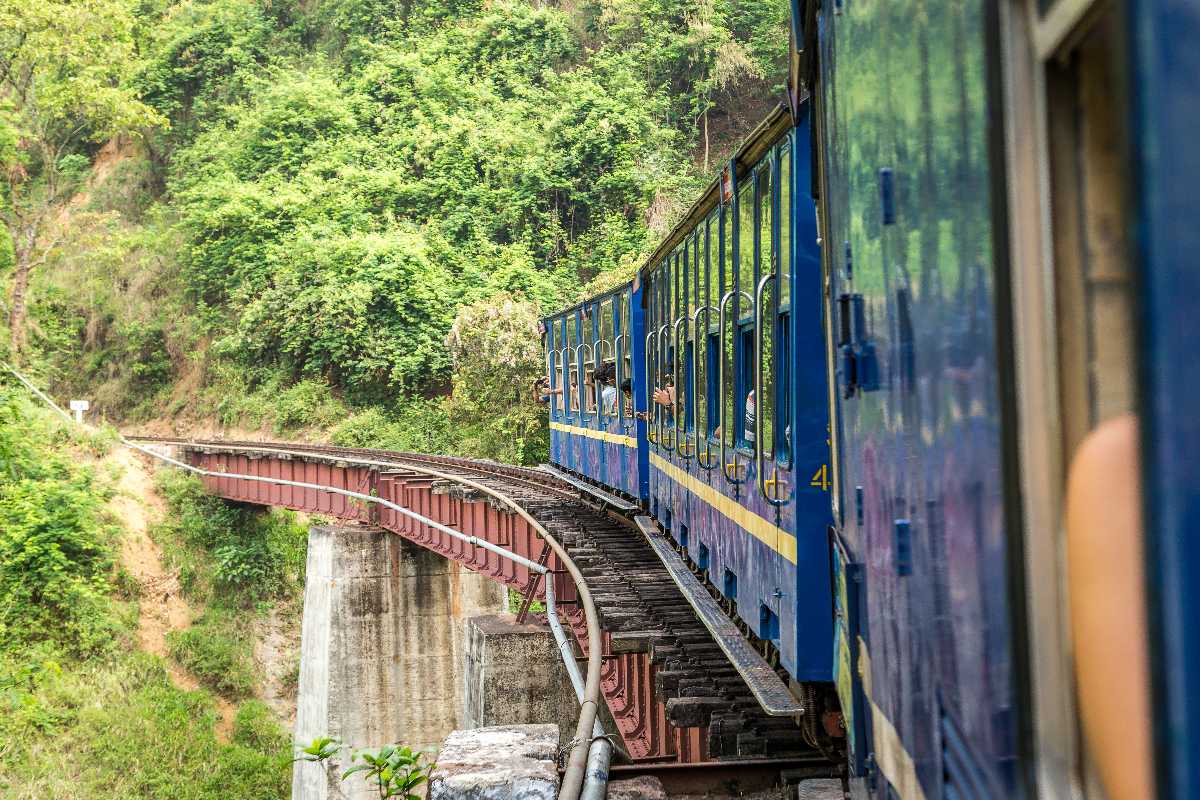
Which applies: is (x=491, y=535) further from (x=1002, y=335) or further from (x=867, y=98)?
(x=1002, y=335)

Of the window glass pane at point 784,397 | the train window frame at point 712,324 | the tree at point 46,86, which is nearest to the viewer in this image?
the window glass pane at point 784,397

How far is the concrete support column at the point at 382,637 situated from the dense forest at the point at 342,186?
12533 mm

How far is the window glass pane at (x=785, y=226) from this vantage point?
6.12 metres

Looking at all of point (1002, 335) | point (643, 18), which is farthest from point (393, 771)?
point (643, 18)

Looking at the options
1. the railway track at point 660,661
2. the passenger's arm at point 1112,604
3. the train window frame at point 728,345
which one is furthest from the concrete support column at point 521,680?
the passenger's arm at point 1112,604

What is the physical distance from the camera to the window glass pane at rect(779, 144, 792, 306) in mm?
6121

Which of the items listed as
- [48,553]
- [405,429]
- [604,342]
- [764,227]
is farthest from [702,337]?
[405,429]

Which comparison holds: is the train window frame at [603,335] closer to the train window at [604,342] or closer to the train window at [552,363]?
the train window at [604,342]

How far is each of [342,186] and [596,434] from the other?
3201cm

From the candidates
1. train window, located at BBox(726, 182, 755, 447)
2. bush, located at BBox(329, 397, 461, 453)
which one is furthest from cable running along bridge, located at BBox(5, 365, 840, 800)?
bush, located at BBox(329, 397, 461, 453)

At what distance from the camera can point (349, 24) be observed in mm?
54750

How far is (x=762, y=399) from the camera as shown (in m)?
6.62

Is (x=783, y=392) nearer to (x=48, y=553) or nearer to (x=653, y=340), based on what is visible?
(x=653, y=340)

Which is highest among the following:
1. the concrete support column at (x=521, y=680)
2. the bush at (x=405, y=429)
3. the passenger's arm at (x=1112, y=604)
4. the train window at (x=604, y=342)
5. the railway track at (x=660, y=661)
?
the bush at (x=405, y=429)
